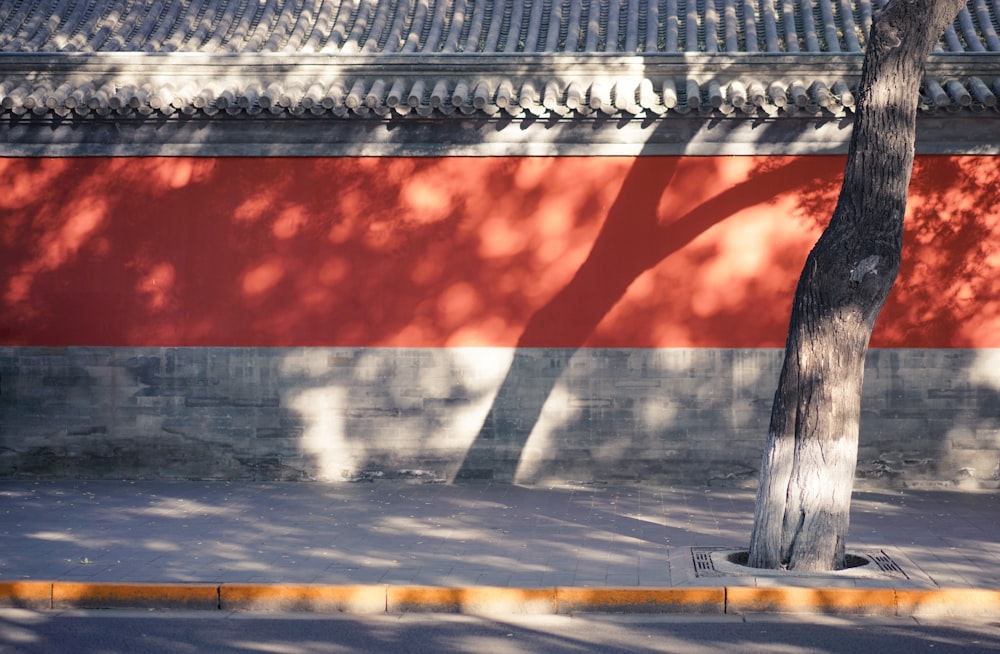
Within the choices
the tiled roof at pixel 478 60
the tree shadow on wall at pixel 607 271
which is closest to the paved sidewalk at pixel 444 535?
the tree shadow on wall at pixel 607 271

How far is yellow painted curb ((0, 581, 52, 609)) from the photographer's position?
22.8 feet

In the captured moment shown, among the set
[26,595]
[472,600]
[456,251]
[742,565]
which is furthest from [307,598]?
[456,251]

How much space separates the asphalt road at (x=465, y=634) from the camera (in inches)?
238

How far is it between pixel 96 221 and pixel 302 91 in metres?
2.27

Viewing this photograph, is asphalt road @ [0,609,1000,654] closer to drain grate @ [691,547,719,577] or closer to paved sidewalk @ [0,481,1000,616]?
paved sidewalk @ [0,481,1000,616]

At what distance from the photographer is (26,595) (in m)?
6.98

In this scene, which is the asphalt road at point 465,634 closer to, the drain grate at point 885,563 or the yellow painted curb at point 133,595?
the yellow painted curb at point 133,595

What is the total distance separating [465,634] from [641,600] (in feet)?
3.43

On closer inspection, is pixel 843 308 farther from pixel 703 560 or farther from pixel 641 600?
pixel 641 600

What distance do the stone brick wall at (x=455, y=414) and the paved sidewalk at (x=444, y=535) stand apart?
11.6 inches

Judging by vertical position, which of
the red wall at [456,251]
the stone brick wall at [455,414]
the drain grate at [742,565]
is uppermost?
the red wall at [456,251]

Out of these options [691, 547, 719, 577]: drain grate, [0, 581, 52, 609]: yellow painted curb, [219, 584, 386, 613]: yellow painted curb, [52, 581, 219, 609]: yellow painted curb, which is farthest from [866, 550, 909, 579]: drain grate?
[0, 581, 52, 609]: yellow painted curb

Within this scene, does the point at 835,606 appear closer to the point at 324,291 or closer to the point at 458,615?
the point at 458,615

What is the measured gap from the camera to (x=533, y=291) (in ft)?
36.2
